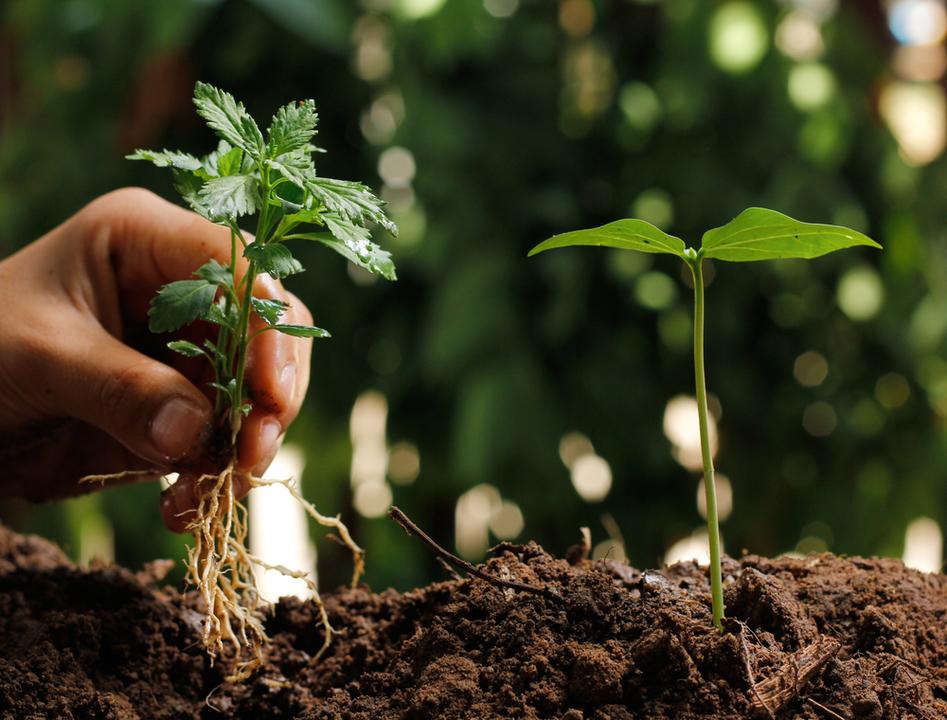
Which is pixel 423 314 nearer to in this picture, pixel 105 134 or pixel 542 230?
pixel 542 230

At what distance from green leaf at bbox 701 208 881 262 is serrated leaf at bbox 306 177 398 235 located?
8.8 inches

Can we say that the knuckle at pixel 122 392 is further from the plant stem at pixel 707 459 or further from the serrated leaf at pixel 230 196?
the plant stem at pixel 707 459

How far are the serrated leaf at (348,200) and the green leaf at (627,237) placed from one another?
12 cm

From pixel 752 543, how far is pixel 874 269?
678mm

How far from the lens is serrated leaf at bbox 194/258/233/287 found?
0.70 metres

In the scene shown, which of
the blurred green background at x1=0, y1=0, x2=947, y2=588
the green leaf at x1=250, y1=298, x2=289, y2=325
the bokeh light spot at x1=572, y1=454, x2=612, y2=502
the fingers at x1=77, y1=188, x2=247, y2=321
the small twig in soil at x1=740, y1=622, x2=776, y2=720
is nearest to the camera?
the small twig in soil at x1=740, y1=622, x2=776, y2=720

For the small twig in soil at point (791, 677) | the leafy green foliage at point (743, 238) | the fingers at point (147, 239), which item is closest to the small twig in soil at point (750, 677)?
the small twig in soil at point (791, 677)

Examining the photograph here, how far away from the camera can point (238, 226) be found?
2.32ft

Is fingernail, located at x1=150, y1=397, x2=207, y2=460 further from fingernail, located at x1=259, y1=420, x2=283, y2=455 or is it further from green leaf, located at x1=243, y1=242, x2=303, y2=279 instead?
green leaf, located at x1=243, y1=242, x2=303, y2=279

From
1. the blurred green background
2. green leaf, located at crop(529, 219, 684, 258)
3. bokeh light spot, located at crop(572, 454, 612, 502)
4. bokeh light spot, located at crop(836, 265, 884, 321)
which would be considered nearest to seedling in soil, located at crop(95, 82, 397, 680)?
green leaf, located at crop(529, 219, 684, 258)

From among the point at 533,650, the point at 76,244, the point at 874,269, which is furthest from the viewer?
the point at 874,269

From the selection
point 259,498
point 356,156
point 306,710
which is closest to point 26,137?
point 356,156

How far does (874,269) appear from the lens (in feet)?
6.73

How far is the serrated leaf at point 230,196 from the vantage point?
64cm
